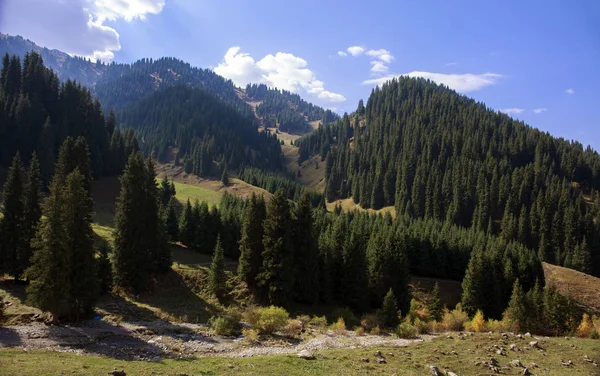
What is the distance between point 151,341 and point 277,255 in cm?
1975

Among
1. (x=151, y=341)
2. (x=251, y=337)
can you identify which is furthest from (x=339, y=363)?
(x=151, y=341)

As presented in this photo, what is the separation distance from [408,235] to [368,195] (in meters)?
102

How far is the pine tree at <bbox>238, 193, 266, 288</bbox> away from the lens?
48.4 meters

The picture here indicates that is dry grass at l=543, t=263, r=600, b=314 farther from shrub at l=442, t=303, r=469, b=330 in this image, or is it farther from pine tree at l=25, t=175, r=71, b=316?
pine tree at l=25, t=175, r=71, b=316

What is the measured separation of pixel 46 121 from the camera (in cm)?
10500

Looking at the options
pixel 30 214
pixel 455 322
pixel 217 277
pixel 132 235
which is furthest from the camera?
pixel 217 277

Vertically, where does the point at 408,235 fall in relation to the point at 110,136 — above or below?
below

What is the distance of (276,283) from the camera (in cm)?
4559

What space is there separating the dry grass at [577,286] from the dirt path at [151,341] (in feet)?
203

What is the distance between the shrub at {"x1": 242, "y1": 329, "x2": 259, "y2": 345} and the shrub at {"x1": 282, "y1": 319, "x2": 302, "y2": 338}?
3.44 m

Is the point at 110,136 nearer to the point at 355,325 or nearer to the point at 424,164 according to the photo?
the point at 355,325

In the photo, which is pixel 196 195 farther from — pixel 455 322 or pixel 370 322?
pixel 455 322

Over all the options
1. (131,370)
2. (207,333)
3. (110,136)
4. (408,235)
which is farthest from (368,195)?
(131,370)

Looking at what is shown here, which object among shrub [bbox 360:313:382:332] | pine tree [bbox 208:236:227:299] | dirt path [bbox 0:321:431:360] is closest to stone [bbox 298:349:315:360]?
dirt path [bbox 0:321:431:360]
